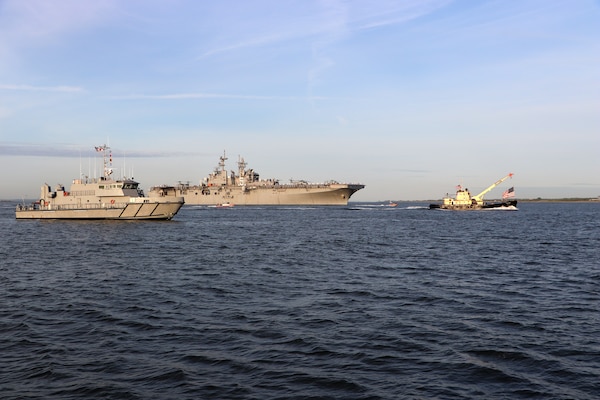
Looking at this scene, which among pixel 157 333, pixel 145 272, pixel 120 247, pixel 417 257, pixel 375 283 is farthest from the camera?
pixel 120 247

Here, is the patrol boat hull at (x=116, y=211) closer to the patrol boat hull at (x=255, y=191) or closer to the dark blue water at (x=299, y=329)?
the dark blue water at (x=299, y=329)

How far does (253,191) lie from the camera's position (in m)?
150

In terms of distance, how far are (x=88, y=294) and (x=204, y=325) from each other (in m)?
7.20

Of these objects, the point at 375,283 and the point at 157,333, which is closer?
the point at 157,333

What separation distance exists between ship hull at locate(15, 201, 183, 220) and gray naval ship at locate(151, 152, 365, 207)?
2743 inches

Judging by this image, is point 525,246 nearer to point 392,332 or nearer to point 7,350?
point 392,332

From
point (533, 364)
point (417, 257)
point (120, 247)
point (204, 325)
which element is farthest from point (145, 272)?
point (533, 364)

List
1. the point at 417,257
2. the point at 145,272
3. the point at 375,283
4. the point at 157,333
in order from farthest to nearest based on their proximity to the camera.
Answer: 1. the point at 417,257
2. the point at 145,272
3. the point at 375,283
4. the point at 157,333

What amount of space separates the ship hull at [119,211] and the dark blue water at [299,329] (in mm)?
35900

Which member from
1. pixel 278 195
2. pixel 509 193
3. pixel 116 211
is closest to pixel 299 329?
pixel 116 211

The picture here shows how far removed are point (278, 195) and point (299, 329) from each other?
440 feet

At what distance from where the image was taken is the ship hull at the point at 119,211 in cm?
6456

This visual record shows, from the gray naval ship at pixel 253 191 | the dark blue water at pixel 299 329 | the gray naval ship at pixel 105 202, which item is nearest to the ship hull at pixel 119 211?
the gray naval ship at pixel 105 202

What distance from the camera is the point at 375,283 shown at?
71.2ft
